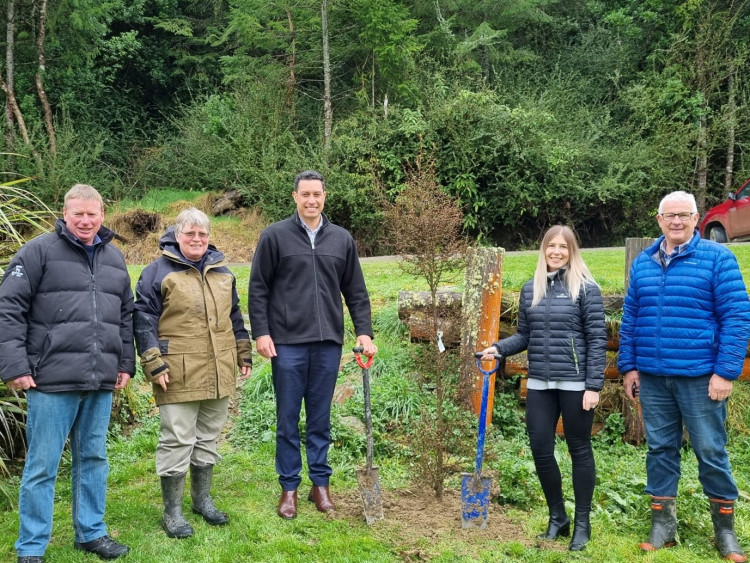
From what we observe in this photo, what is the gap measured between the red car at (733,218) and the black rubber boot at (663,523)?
962cm

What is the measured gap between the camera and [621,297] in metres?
6.57

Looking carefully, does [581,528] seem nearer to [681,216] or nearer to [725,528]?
[725,528]

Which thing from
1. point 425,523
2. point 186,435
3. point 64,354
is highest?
point 64,354

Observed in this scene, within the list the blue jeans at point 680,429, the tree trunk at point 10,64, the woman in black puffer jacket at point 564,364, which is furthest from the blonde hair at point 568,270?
the tree trunk at point 10,64

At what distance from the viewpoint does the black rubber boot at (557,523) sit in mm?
4051

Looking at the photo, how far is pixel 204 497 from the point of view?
4184 mm

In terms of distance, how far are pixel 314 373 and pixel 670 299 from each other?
2125 mm

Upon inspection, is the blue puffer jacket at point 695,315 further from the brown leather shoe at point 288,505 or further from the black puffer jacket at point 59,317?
the black puffer jacket at point 59,317

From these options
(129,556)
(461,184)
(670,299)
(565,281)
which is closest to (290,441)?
(129,556)

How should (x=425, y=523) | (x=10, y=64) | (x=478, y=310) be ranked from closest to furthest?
1. (x=425, y=523)
2. (x=478, y=310)
3. (x=10, y=64)

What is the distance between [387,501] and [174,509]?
4.50ft

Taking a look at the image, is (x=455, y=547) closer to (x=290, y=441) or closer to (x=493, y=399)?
(x=290, y=441)

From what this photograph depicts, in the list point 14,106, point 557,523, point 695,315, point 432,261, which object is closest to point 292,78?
point 14,106

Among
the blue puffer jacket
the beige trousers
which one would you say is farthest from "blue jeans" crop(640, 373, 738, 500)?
the beige trousers
